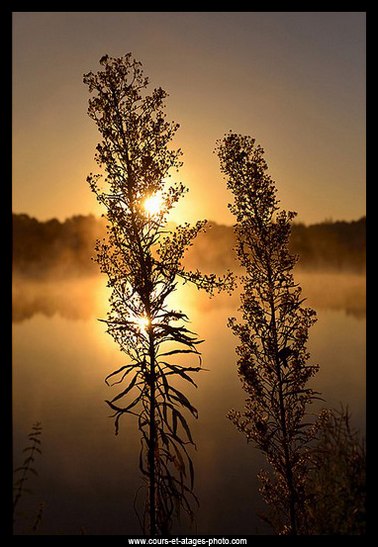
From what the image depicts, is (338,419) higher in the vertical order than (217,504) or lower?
higher

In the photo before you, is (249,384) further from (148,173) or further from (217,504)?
(217,504)

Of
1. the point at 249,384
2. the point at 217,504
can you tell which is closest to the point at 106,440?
the point at 217,504

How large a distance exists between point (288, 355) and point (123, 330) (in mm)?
3237

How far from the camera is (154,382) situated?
8.45 metres

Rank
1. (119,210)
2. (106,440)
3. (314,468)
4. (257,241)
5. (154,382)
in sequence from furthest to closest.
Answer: (106,440), (257,241), (314,468), (119,210), (154,382)

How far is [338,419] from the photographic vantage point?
9.11m

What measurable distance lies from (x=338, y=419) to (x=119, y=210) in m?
4.66

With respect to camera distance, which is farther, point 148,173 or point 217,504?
point 217,504

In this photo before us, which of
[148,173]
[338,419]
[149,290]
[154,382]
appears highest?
[148,173]

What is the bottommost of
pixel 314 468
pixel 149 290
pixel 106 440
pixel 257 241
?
pixel 106 440

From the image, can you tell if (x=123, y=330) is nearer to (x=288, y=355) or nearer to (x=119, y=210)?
(x=119, y=210)

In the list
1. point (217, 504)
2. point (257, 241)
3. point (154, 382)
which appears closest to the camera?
point (154, 382)

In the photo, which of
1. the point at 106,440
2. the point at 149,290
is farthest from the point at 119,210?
the point at 106,440
